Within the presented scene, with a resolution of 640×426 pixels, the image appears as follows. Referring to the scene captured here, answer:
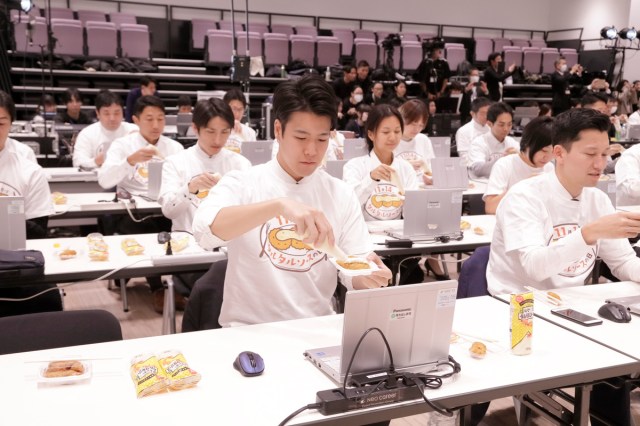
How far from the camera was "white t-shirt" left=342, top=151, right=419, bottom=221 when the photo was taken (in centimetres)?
415

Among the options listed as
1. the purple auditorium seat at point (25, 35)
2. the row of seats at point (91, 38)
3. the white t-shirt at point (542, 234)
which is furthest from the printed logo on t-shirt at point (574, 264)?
the row of seats at point (91, 38)

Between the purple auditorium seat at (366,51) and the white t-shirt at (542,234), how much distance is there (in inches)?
444

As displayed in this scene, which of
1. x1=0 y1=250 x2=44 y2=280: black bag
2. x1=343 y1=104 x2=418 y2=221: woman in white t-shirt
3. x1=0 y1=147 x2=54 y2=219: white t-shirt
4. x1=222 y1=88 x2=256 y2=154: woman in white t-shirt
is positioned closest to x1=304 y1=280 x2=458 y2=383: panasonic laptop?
x1=0 y1=250 x2=44 y2=280: black bag

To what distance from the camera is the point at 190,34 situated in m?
12.7

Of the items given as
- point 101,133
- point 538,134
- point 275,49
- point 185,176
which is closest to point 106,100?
point 101,133

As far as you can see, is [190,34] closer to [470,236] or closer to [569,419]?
[470,236]

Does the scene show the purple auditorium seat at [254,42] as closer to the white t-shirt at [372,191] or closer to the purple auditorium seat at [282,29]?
the purple auditorium seat at [282,29]

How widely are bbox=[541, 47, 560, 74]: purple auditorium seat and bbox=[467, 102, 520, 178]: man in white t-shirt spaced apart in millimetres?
10157

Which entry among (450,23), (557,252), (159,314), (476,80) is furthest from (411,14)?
(557,252)

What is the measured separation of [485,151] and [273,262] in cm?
445

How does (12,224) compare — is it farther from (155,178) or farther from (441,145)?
(441,145)

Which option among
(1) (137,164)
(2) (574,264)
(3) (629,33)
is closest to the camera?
(2) (574,264)

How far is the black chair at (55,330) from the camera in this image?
5.94ft

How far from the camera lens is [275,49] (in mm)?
12453
